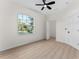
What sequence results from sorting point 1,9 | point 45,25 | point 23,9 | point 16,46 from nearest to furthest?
point 1,9, point 16,46, point 23,9, point 45,25

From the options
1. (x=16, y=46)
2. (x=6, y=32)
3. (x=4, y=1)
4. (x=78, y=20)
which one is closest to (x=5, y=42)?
(x=6, y=32)

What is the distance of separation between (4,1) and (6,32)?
1.77 metres

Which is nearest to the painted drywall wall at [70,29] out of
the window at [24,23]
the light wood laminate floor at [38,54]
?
the light wood laminate floor at [38,54]

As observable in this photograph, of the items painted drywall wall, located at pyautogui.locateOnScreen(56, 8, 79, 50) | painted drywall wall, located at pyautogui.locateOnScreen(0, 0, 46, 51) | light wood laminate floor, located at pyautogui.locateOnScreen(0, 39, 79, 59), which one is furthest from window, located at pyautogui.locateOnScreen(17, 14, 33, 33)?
painted drywall wall, located at pyautogui.locateOnScreen(56, 8, 79, 50)

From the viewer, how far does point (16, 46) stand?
667cm

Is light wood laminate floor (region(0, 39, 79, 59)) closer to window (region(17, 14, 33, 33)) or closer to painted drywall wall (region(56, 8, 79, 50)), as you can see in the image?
painted drywall wall (region(56, 8, 79, 50))

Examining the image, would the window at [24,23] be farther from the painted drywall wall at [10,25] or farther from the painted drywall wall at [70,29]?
the painted drywall wall at [70,29]

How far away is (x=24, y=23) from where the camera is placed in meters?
7.58

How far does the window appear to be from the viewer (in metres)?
7.00

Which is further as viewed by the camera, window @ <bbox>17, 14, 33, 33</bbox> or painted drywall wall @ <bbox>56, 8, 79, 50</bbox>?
painted drywall wall @ <bbox>56, 8, 79, 50</bbox>

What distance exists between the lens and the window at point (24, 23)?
7004 millimetres

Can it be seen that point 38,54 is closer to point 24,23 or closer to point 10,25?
point 10,25

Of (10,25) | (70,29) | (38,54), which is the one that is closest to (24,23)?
(10,25)

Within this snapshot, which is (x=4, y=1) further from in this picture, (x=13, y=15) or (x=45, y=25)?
(x=45, y=25)
